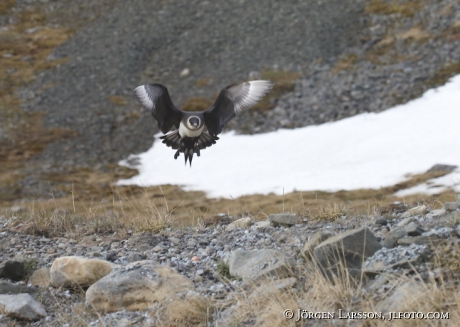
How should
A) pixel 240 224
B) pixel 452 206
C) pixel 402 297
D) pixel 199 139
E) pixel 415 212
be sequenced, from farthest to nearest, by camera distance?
1. pixel 199 139
2. pixel 240 224
3. pixel 415 212
4. pixel 452 206
5. pixel 402 297

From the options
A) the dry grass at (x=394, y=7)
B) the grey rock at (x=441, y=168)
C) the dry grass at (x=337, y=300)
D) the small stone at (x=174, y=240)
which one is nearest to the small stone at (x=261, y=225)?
the small stone at (x=174, y=240)

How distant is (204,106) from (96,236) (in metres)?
21.8

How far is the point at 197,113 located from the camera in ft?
32.6

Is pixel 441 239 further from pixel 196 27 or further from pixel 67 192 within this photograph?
pixel 196 27

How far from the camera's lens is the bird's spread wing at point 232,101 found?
31.6ft

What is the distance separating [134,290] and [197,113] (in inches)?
171

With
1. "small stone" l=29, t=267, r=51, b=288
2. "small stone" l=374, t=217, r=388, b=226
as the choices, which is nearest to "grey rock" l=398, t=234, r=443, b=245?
"small stone" l=374, t=217, r=388, b=226

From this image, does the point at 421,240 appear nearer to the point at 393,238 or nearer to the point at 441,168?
the point at 393,238

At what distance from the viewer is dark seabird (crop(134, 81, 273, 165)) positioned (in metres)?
9.52

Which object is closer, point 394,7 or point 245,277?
point 245,277

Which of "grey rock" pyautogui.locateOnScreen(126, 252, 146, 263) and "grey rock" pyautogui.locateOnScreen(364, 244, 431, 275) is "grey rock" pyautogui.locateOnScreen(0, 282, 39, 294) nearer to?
"grey rock" pyautogui.locateOnScreen(126, 252, 146, 263)

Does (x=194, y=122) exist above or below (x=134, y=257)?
above

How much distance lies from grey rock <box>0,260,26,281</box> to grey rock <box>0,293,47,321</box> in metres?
0.67

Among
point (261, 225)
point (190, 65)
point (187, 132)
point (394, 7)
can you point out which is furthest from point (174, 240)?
point (394, 7)
